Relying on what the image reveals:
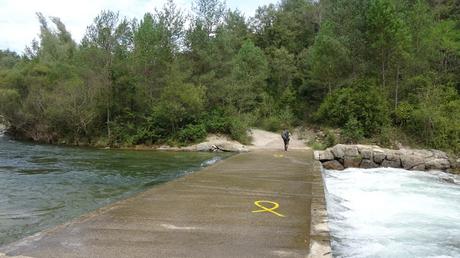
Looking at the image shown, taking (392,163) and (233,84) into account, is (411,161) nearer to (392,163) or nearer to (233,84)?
(392,163)

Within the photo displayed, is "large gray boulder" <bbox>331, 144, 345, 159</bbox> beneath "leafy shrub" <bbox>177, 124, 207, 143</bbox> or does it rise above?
beneath

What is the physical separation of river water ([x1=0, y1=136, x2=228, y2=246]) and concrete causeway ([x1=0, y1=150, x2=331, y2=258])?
2362 millimetres

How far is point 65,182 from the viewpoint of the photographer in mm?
15672

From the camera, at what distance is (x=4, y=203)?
11.9 m

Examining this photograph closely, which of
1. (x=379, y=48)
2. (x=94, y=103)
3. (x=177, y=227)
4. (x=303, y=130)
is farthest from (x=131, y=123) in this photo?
(x=177, y=227)

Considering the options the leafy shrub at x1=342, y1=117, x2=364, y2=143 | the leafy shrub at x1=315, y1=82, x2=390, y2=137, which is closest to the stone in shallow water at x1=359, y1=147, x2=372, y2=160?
the leafy shrub at x1=342, y1=117, x2=364, y2=143

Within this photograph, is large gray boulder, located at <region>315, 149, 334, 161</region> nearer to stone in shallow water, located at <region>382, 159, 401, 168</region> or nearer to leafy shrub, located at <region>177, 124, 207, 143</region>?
stone in shallow water, located at <region>382, 159, 401, 168</region>

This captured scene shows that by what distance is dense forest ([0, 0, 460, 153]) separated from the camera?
2947 cm

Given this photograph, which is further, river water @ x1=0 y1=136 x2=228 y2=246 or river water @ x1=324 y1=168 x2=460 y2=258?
river water @ x1=0 y1=136 x2=228 y2=246

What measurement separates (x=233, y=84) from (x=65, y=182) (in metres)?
22.6

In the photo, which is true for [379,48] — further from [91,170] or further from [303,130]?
[91,170]

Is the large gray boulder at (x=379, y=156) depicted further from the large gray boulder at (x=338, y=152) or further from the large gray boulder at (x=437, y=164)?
the large gray boulder at (x=437, y=164)

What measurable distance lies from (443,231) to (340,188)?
601cm

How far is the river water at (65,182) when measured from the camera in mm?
10406
